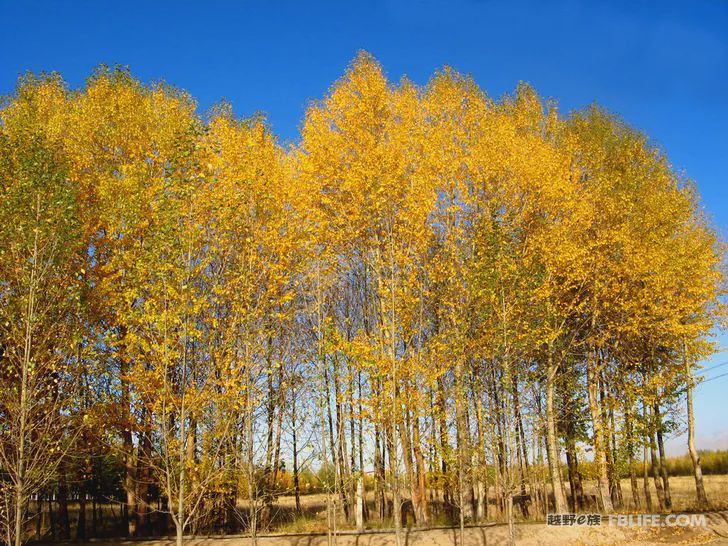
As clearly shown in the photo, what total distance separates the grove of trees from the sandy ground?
1.10 metres

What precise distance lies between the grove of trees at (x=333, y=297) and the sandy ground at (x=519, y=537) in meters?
1.10

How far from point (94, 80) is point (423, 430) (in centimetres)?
1615

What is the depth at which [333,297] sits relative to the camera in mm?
23422

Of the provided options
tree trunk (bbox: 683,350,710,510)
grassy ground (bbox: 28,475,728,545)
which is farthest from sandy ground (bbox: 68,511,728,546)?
tree trunk (bbox: 683,350,710,510)

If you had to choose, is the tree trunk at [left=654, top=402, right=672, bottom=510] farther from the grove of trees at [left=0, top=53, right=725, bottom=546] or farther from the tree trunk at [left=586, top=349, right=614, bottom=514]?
the tree trunk at [left=586, top=349, right=614, bottom=514]

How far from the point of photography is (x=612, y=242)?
2186cm

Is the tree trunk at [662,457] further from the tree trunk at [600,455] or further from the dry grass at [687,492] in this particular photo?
the tree trunk at [600,455]

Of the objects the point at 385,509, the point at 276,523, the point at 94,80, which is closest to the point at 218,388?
the point at 276,523

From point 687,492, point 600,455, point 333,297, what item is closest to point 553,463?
point 600,455

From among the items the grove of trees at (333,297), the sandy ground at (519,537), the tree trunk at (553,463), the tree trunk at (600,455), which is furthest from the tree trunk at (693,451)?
the tree trunk at (553,463)

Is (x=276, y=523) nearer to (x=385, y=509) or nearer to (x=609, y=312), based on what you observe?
(x=385, y=509)

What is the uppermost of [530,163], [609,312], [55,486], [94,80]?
[94,80]

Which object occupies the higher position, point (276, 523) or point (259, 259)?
point (259, 259)

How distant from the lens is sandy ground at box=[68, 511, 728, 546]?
16328mm
